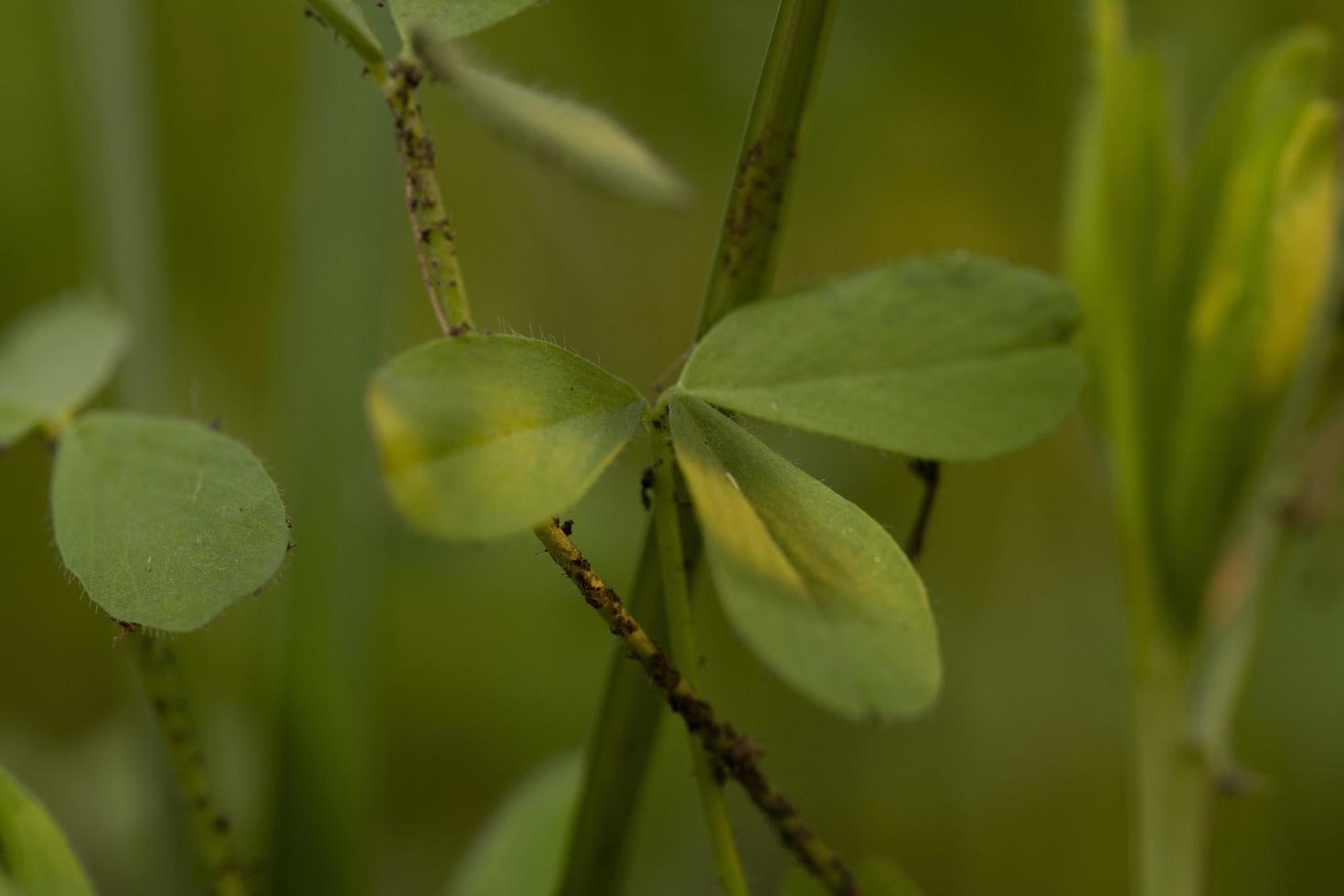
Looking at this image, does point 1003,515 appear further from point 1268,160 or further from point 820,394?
point 820,394

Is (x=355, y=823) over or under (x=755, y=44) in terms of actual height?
under

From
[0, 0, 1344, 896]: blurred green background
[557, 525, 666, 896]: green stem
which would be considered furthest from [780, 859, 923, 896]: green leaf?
[0, 0, 1344, 896]: blurred green background

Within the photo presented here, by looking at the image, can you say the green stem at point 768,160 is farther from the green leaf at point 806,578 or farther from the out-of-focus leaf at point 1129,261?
the out-of-focus leaf at point 1129,261

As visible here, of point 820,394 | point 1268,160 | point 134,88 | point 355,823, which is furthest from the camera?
point 134,88

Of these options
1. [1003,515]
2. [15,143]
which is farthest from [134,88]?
[1003,515]

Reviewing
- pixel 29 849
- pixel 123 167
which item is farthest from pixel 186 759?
pixel 123 167

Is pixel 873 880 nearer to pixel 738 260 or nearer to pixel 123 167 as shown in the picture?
pixel 738 260

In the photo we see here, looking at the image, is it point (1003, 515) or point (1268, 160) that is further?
point (1003, 515)

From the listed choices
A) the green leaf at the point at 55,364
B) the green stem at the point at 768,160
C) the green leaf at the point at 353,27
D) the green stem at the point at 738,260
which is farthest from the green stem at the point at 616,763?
the green leaf at the point at 55,364
